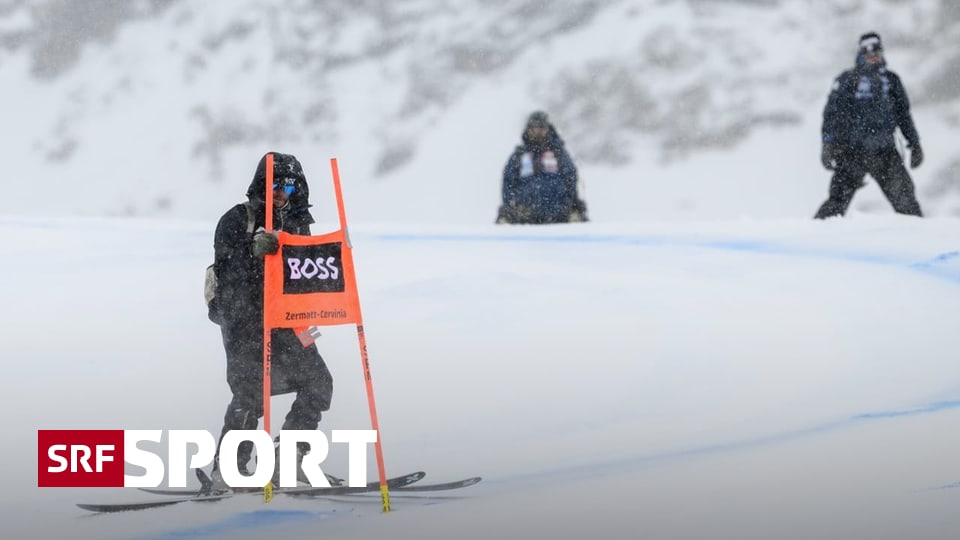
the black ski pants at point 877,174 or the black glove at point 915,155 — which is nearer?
the black ski pants at point 877,174

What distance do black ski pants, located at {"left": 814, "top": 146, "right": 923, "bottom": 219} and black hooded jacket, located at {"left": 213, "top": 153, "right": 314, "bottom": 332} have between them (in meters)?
6.07

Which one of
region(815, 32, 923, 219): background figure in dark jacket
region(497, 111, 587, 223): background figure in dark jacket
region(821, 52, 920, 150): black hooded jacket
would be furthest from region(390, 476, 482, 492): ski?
region(497, 111, 587, 223): background figure in dark jacket

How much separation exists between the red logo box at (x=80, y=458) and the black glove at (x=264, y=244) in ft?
4.47

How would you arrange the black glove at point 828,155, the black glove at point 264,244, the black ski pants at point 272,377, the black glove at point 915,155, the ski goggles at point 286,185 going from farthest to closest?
the black glove at point 915,155 → the black glove at point 828,155 → the black ski pants at point 272,377 → the ski goggles at point 286,185 → the black glove at point 264,244

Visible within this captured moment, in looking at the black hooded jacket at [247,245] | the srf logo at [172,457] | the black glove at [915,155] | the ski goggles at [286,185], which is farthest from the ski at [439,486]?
the black glove at [915,155]

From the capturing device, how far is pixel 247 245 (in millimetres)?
4883

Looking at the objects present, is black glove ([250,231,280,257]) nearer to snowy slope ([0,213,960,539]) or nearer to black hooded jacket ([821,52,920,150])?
snowy slope ([0,213,960,539])

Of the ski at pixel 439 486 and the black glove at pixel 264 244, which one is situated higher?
the black glove at pixel 264 244

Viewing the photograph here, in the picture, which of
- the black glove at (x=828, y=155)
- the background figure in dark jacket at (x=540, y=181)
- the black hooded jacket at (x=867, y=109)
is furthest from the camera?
the background figure in dark jacket at (x=540, y=181)

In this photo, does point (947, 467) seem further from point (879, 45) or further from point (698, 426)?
point (879, 45)

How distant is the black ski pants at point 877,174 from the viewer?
10086 mm

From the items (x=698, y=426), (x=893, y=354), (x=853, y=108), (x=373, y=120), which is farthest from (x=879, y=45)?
(x=373, y=120)

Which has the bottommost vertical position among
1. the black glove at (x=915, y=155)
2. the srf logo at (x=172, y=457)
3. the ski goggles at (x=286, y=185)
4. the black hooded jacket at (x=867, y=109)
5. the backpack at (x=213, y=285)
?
the srf logo at (x=172, y=457)

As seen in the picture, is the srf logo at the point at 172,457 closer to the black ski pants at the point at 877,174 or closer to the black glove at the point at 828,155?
the black glove at the point at 828,155
